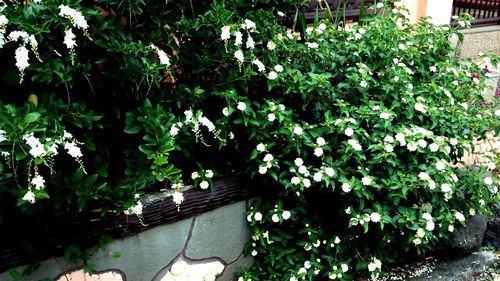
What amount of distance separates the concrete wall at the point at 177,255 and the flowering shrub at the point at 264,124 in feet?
0.35

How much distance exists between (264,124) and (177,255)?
84cm

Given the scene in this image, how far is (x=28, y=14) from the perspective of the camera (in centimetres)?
193

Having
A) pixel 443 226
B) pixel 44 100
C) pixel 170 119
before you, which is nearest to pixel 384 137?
pixel 443 226

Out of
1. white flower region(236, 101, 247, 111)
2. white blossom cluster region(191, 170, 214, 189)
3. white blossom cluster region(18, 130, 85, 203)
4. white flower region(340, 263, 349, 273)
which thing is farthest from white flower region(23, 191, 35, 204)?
white flower region(340, 263, 349, 273)

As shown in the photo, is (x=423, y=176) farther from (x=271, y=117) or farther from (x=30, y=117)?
(x=30, y=117)

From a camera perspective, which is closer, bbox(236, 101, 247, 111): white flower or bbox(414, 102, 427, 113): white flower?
bbox(236, 101, 247, 111): white flower

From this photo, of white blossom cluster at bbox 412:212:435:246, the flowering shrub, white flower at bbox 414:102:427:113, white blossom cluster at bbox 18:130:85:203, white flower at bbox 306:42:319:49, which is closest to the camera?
white blossom cluster at bbox 18:130:85:203

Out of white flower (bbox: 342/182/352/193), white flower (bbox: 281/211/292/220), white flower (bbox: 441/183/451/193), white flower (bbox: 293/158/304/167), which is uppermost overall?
white flower (bbox: 293/158/304/167)

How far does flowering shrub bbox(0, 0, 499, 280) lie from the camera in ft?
7.16

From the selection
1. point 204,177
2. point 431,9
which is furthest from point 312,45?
point 431,9

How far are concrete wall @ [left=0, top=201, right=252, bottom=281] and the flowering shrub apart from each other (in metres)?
0.11

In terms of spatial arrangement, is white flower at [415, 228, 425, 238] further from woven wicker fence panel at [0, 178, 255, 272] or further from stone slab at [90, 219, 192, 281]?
stone slab at [90, 219, 192, 281]

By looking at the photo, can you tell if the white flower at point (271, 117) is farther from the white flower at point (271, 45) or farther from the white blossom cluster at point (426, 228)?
the white blossom cluster at point (426, 228)

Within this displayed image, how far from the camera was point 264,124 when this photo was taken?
2.75 meters
